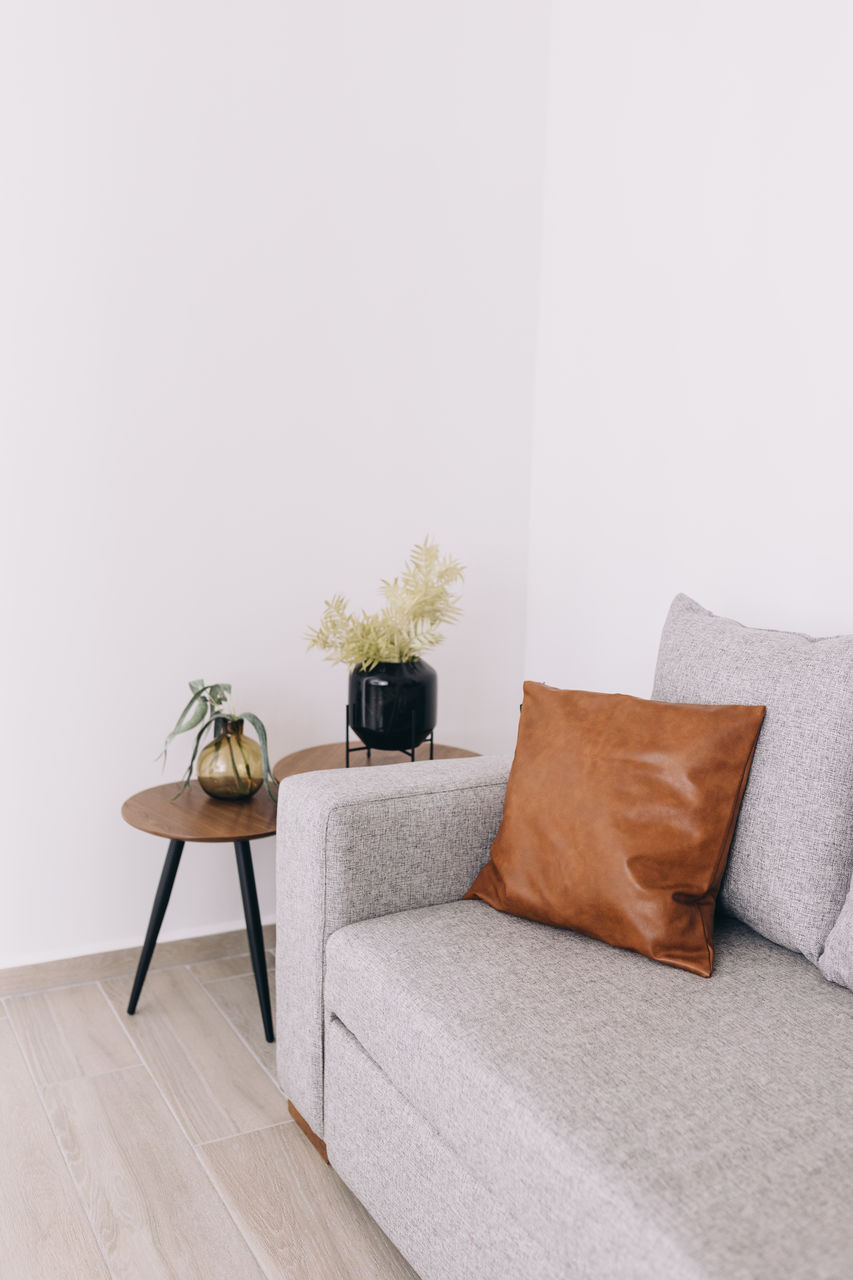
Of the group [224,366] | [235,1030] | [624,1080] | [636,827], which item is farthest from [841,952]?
[224,366]

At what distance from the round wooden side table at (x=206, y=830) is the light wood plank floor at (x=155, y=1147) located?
13 centimetres

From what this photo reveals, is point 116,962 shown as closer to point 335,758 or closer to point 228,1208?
point 335,758

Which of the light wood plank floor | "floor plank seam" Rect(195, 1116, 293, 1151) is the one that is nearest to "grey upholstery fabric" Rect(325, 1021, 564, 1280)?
the light wood plank floor

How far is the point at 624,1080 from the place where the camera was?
1207 mm

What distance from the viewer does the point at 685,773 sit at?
156 cm

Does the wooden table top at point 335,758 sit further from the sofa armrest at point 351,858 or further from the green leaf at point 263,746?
the sofa armrest at point 351,858

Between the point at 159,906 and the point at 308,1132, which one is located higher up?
the point at 159,906

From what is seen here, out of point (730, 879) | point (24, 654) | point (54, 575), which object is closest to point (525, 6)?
point (54, 575)

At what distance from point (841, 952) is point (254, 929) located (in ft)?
3.88

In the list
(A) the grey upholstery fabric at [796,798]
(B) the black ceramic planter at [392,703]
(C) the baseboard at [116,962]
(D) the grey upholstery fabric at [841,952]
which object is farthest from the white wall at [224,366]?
(D) the grey upholstery fabric at [841,952]

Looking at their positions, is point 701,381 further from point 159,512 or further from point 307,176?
point 159,512

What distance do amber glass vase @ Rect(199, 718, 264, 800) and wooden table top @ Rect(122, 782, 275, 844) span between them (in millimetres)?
35

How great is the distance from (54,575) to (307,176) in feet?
3.57

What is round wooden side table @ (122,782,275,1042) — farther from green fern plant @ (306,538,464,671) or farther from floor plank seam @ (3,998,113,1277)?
green fern plant @ (306,538,464,671)
